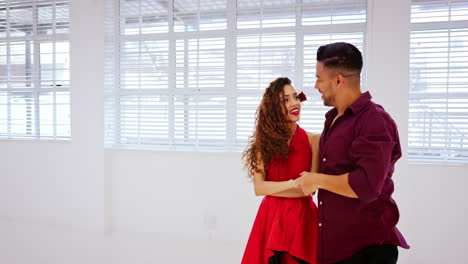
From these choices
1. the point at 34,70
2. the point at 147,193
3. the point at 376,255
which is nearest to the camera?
the point at 376,255

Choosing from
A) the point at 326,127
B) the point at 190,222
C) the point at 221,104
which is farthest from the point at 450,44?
the point at 190,222

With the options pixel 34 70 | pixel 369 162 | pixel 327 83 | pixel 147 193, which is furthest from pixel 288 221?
pixel 34 70

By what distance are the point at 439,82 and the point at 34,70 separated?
484cm

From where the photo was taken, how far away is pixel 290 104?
1.82 meters

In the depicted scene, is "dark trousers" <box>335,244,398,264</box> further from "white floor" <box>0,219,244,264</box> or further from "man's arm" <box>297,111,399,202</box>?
"white floor" <box>0,219,244,264</box>

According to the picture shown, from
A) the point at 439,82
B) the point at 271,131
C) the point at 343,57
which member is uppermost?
the point at 439,82

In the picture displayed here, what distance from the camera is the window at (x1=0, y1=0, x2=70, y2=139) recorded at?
4762 mm

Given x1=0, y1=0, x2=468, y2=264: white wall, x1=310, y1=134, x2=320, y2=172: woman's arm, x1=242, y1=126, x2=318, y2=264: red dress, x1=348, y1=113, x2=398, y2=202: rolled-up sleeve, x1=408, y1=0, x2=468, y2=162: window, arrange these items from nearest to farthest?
x1=348, y1=113, x2=398, y2=202: rolled-up sleeve, x1=242, y1=126, x2=318, y2=264: red dress, x1=310, y1=134, x2=320, y2=172: woman's arm, x1=0, y1=0, x2=468, y2=264: white wall, x1=408, y1=0, x2=468, y2=162: window

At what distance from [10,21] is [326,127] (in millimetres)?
4989

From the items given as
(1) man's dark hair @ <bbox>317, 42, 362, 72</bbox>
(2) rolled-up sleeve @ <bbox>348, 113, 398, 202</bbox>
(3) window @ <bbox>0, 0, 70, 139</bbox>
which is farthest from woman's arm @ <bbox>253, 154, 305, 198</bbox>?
(3) window @ <bbox>0, 0, 70, 139</bbox>

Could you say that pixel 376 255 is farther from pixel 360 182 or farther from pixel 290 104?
pixel 290 104

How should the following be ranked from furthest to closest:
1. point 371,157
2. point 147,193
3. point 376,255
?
point 147,193, point 376,255, point 371,157

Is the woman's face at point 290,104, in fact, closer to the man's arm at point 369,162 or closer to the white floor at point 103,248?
the man's arm at point 369,162

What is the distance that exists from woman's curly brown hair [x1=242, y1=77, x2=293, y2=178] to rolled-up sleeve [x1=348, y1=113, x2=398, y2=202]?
45 centimetres
